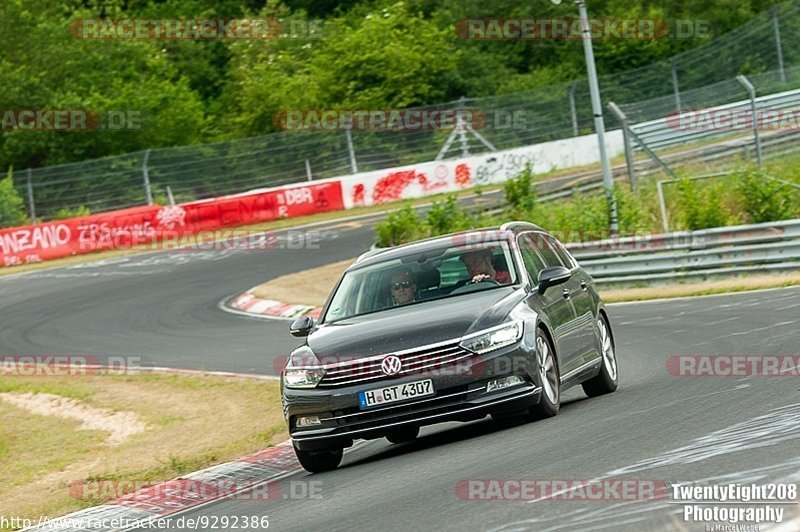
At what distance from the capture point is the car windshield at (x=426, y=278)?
35.8 ft

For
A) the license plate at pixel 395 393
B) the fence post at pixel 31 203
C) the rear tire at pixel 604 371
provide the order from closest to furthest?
the license plate at pixel 395 393
the rear tire at pixel 604 371
the fence post at pixel 31 203

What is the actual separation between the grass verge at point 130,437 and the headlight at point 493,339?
290cm

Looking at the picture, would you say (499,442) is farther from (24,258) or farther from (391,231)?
(24,258)

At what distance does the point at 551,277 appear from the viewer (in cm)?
1070

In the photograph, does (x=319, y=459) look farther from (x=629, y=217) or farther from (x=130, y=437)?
(x=629, y=217)

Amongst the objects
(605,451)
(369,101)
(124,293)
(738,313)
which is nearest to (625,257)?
(738,313)

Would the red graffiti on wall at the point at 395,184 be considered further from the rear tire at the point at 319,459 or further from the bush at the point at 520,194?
the rear tire at the point at 319,459

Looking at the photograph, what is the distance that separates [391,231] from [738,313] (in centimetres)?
1262

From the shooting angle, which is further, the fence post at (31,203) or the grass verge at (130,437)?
the fence post at (31,203)

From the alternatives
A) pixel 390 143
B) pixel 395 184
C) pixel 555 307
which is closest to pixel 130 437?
pixel 555 307

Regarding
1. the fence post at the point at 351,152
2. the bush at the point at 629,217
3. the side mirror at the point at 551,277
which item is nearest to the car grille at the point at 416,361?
the side mirror at the point at 551,277

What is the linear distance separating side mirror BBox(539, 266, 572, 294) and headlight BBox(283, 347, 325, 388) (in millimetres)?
1858

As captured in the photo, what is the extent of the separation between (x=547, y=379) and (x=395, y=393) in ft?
4.03

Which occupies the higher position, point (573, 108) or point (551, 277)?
point (573, 108)
